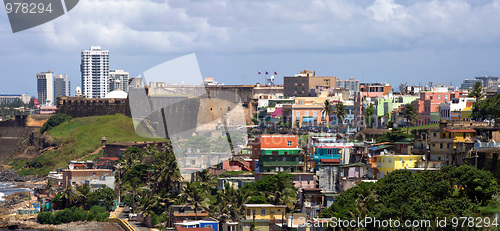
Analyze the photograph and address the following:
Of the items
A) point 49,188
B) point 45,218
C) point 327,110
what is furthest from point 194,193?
point 327,110

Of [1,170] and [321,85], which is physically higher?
[321,85]

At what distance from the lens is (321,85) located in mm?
114312

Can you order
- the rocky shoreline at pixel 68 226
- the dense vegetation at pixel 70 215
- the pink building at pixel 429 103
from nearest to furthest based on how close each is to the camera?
the rocky shoreline at pixel 68 226 < the dense vegetation at pixel 70 215 < the pink building at pixel 429 103

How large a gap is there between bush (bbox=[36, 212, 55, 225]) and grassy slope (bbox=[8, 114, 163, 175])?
31682 mm

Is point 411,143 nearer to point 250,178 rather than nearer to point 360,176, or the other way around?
point 360,176

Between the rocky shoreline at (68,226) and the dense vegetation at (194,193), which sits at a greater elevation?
the dense vegetation at (194,193)

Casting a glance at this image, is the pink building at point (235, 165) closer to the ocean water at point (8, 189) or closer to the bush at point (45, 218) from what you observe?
the bush at point (45, 218)

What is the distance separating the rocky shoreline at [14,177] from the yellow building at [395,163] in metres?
48.8

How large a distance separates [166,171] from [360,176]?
1230 centimetres

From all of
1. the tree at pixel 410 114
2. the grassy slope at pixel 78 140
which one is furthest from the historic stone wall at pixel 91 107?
the tree at pixel 410 114

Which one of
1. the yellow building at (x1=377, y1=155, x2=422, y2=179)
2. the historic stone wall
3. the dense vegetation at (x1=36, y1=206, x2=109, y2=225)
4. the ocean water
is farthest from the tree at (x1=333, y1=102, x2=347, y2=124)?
the yellow building at (x1=377, y1=155, x2=422, y2=179)

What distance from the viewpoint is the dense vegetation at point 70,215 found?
5853cm

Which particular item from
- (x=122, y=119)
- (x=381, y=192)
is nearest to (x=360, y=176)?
(x=381, y=192)

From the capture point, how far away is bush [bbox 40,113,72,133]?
363 feet
